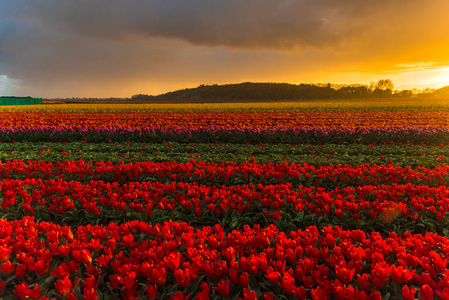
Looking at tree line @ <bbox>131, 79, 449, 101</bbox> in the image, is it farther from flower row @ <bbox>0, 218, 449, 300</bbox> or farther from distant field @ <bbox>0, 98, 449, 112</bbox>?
flower row @ <bbox>0, 218, 449, 300</bbox>

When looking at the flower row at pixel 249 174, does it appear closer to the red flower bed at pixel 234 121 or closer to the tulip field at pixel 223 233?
the tulip field at pixel 223 233

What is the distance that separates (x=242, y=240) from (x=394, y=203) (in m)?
3.39

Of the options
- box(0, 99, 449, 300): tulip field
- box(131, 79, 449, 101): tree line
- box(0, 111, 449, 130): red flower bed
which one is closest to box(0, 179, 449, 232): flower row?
box(0, 99, 449, 300): tulip field

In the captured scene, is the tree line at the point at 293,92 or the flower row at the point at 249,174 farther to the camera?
the tree line at the point at 293,92

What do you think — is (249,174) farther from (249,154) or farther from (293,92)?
(293,92)

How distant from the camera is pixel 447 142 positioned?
53.1ft

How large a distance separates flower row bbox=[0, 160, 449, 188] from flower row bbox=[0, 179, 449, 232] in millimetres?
1276

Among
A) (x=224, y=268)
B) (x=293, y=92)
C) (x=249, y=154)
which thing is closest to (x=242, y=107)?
(x=249, y=154)

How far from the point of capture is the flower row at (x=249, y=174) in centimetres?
724

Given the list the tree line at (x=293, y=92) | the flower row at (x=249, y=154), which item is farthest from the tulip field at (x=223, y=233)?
the tree line at (x=293, y=92)

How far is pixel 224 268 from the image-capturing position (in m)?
2.96

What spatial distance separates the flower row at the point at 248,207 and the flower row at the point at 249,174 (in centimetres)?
128

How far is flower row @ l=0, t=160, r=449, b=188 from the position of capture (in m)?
7.24

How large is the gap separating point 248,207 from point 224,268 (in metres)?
2.25
